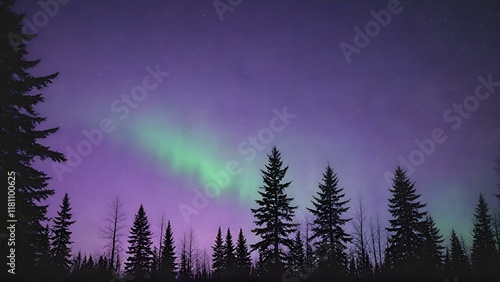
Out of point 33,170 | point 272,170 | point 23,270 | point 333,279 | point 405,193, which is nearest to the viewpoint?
A: point 23,270

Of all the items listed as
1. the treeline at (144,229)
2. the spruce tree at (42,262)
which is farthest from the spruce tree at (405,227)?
the spruce tree at (42,262)

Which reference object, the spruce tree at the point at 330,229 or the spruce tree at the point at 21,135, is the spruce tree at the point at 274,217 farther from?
the spruce tree at the point at 21,135

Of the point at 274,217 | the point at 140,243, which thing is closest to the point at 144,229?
the point at 140,243

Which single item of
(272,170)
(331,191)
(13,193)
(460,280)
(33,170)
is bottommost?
(460,280)

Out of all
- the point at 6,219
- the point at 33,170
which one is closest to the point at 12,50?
the point at 33,170

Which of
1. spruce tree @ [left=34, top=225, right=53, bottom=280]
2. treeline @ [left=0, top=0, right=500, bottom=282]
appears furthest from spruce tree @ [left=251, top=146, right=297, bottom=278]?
spruce tree @ [left=34, top=225, right=53, bottom=280]

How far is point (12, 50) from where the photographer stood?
574 inches

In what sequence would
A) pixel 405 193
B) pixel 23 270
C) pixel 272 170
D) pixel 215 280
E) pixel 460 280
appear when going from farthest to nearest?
1. pixel 405 193
2. pixel 272 170
3. pixel 460 280
4. pixel 215 280
5. pixel 23 270

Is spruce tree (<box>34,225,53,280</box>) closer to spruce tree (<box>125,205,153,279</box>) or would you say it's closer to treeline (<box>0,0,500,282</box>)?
treeline (<box>0,0,500,282</box>)

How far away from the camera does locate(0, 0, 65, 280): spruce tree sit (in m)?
13.7

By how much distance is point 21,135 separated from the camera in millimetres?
14203

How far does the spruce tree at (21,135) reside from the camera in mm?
13688

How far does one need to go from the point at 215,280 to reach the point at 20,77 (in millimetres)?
14738

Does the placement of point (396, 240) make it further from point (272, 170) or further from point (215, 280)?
point (215, 280)
